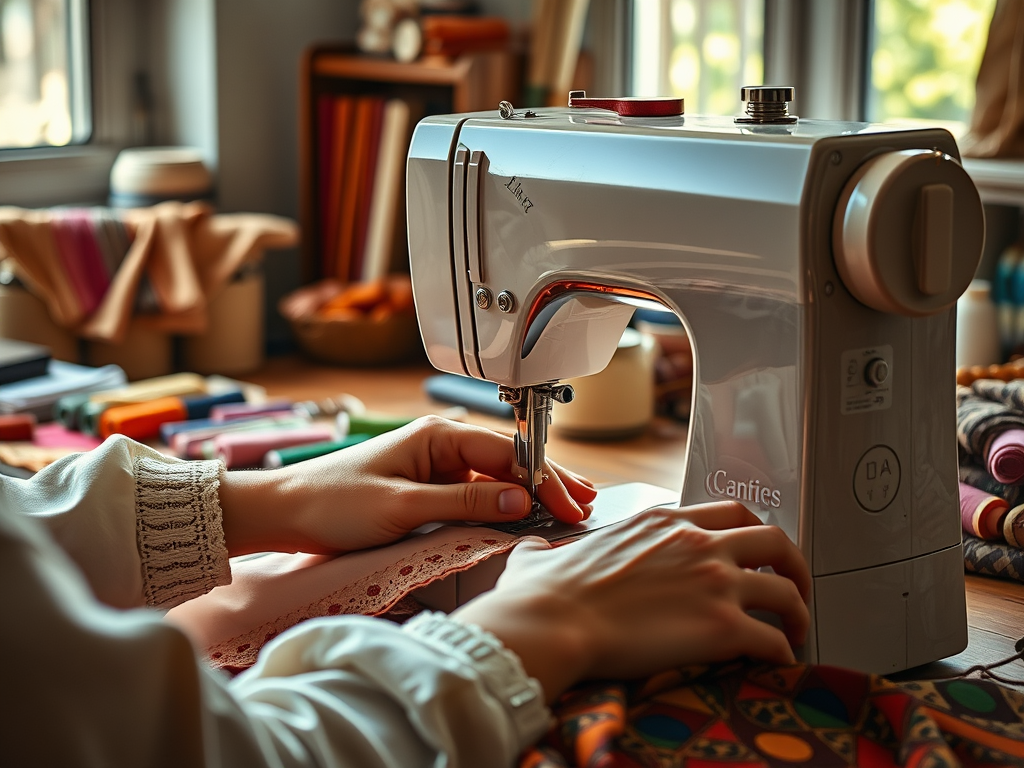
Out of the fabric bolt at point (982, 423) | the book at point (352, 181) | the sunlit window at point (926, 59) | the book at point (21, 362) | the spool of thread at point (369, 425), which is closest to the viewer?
the fabric bolt at point (982, 423)

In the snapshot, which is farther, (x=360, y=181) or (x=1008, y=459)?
(x=360, y=181)

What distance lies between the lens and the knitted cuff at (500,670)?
0.66 m

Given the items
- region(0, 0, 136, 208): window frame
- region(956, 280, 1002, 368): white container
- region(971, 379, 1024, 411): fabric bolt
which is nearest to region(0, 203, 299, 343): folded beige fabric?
region(0, 0, 136, 208): window frame

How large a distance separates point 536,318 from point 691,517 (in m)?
0.26

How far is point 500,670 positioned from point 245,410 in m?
1.13

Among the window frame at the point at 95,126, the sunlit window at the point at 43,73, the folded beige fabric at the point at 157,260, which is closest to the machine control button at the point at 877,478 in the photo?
the folded beige fabric at the point at 157,260

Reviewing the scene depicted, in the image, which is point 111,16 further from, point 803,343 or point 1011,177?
point 803,343

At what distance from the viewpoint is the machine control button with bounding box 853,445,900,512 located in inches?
33.9

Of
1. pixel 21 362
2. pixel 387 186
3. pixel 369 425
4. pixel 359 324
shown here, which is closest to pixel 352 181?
pixel 387 186

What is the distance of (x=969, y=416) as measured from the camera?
1173 mm

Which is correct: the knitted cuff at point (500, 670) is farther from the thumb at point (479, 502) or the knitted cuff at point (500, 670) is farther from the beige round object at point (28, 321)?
the beige round object at point (28, 321)

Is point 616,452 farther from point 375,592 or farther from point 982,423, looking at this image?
point 375,592

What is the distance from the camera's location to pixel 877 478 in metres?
0.87

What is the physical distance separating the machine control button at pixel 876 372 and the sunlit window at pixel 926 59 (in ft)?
4.79
